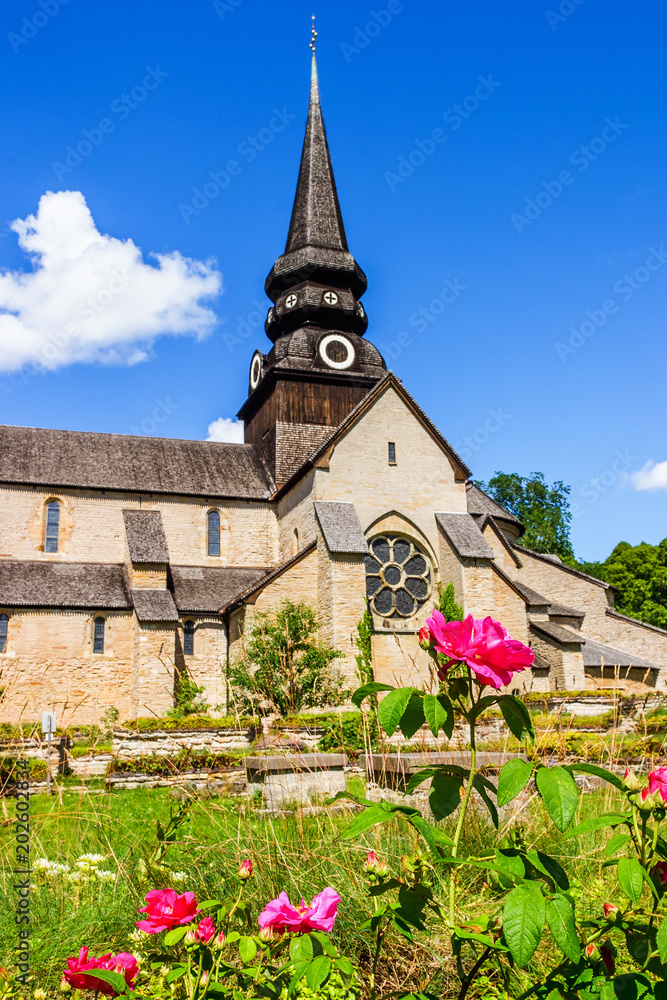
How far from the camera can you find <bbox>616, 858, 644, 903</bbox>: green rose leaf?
1948 mm

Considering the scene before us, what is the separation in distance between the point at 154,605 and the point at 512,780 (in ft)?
75.3

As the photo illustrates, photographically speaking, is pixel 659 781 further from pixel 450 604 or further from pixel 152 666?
pixel 152 666

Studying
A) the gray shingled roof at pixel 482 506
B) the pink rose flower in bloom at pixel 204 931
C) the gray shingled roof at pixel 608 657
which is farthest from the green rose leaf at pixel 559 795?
the gray shingled roof at pixel 482 506

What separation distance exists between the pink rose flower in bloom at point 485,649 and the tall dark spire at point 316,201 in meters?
32.0

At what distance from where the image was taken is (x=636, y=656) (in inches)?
1121

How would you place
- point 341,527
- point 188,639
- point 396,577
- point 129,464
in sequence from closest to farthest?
point 341,527 → point 396,577 → point 188,639 → point 129,464

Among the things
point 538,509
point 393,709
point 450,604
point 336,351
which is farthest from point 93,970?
point 538,509

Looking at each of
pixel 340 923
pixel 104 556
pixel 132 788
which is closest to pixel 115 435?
pixel 104 556

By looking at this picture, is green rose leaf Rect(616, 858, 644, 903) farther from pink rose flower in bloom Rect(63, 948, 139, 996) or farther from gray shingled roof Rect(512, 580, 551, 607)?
gray shingled roof Rect(512, 580, 551, 607)

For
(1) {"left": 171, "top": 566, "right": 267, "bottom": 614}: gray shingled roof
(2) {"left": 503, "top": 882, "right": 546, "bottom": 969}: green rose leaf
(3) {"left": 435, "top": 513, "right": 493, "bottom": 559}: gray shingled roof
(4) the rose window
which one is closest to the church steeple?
(1) {"left": 171, "top": 566, "right": 267, "bottom": 614}: gray shingled roof

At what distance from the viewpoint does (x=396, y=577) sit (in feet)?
79.3

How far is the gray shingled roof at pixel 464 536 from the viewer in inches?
918

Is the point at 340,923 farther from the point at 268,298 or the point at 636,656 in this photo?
the point at 268,298

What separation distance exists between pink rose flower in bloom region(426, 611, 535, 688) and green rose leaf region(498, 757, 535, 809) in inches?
9.1
